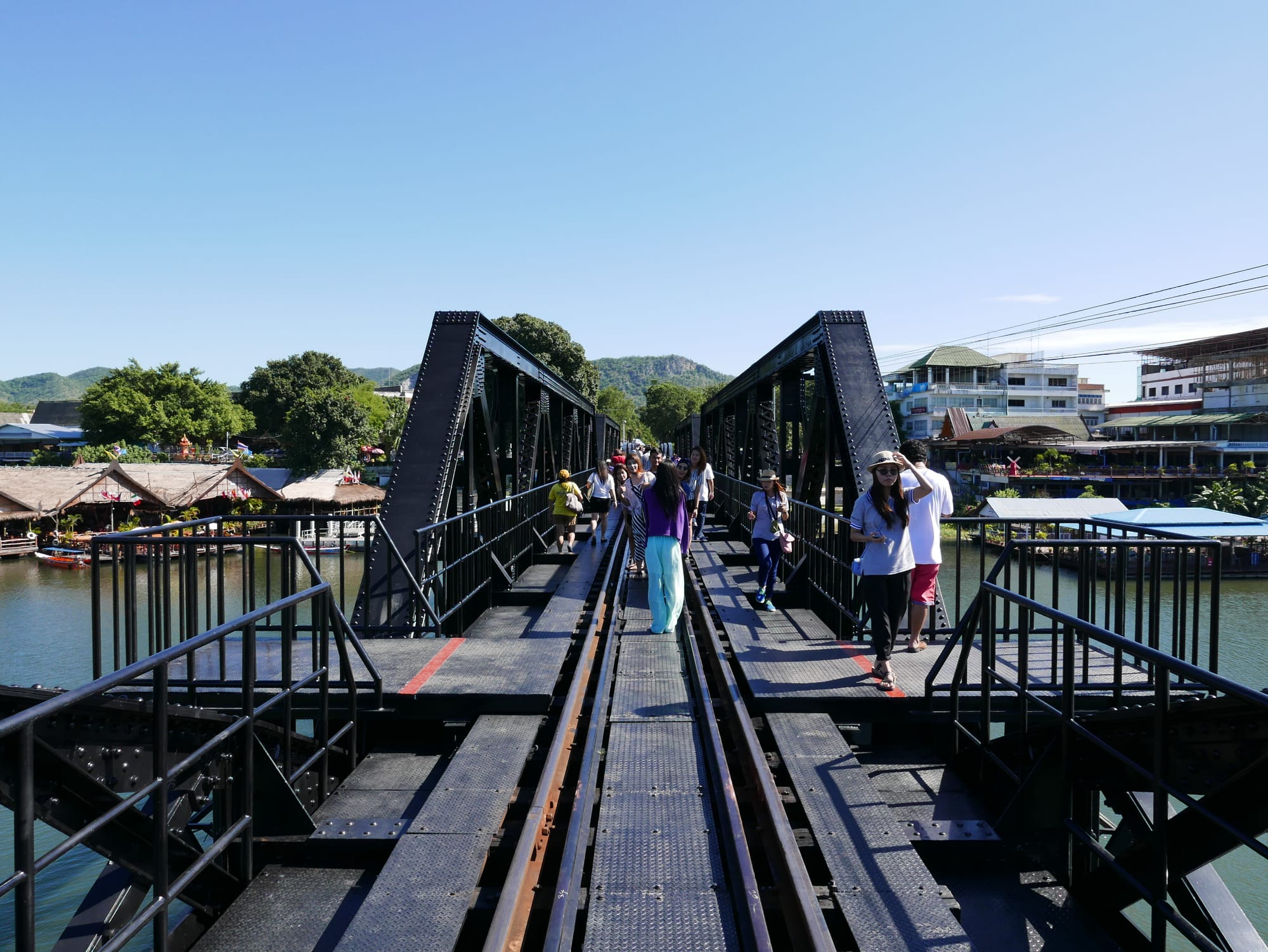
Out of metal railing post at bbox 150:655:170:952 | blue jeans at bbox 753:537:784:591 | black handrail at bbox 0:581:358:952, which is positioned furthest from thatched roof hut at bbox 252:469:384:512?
metal railing post at bbox 150:655:170:952

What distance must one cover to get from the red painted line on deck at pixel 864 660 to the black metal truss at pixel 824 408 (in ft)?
4.84

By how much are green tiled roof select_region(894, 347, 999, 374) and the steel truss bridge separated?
80331mm

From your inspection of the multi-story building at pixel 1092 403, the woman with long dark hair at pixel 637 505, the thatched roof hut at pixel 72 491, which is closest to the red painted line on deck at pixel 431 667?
the woman with long dark hair at pixel 637 505

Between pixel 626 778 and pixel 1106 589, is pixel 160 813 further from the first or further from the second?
pixel 1106 589

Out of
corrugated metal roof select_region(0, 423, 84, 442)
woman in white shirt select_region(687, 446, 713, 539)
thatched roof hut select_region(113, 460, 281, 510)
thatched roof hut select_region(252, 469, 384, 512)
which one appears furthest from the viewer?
corrugated metal roof select_region(0, 423, 84, 442)

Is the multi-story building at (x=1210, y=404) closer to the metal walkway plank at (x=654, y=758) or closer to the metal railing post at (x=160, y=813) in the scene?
the metal walkway plank at (x=654, y=758)

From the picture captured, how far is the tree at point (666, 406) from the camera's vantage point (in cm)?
11188

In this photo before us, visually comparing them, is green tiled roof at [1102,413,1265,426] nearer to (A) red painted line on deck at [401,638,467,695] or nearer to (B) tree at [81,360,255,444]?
(A) red painted line on deck at [401,638,467,695]

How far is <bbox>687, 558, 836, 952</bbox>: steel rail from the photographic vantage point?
303 centimetres

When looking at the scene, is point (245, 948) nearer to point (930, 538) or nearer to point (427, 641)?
point (427, 641)

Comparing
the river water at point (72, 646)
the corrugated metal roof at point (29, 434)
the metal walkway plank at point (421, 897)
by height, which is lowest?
the river water at point (72, 646)

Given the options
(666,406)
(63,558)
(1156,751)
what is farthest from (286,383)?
(1156,751)

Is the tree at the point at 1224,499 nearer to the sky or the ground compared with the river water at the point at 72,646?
nearer to the sky

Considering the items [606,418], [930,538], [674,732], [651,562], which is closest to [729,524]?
[651,562]
